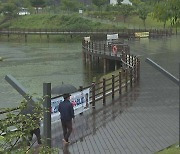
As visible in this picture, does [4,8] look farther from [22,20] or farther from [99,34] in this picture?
[99,34]

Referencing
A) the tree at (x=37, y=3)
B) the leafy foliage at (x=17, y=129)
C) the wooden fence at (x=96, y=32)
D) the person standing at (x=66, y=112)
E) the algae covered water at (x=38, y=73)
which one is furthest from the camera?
the tree at (x=37, y=3)

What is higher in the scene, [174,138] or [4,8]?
[4,8]

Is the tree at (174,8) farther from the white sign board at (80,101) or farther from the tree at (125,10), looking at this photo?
the tree at (125,10)

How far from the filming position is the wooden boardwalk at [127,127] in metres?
10.8

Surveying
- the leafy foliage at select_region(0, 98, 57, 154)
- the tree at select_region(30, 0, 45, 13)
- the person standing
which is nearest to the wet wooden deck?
the person standing

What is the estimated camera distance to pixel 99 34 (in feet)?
235

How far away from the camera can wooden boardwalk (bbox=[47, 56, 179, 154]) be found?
10.8m

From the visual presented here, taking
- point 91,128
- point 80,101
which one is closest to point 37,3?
point 80,101

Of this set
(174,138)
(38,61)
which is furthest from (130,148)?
(38,61)

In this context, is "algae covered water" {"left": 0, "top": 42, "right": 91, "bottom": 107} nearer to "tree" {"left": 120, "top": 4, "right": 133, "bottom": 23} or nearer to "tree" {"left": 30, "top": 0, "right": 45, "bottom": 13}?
"tree" {"left": 120, "top": 4, "right": 133, "bottom": 23}

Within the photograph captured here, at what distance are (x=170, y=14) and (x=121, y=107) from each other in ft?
26.6

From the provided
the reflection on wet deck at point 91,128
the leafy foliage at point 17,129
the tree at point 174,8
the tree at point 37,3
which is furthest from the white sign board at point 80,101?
the tree at point 37,3

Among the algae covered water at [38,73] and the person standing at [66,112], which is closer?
the person standing at [66,112]

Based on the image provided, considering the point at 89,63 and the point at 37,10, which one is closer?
the point at 89,63
